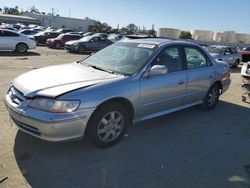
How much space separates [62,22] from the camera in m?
86.2

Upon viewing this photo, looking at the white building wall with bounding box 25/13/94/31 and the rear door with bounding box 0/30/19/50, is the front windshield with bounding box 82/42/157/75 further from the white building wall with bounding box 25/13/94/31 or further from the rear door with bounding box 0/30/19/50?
the white building wall with bounding box 25/13/94/31

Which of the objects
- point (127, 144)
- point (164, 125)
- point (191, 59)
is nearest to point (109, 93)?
point (127, 144)

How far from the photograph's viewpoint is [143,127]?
5125 millimetres

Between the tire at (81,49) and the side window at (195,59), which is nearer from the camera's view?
the side window at (195,59)

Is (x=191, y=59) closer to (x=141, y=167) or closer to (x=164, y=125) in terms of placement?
(x=164, y=125)

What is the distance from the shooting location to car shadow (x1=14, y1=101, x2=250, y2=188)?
3363 mm

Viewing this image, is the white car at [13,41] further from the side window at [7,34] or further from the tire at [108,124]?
the tire at [108,124]

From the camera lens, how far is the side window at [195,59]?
5562 millimetres

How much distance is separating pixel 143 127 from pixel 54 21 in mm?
86307

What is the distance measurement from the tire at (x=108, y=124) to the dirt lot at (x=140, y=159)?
0.14m

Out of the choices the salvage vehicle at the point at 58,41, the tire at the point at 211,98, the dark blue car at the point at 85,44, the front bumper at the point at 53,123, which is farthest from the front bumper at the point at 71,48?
the front bumper at the point at 53,123

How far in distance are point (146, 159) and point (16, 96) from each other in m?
2.05

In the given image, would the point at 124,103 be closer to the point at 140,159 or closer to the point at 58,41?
the point at 140,159

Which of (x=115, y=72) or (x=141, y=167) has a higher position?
(x=115, y=72)
